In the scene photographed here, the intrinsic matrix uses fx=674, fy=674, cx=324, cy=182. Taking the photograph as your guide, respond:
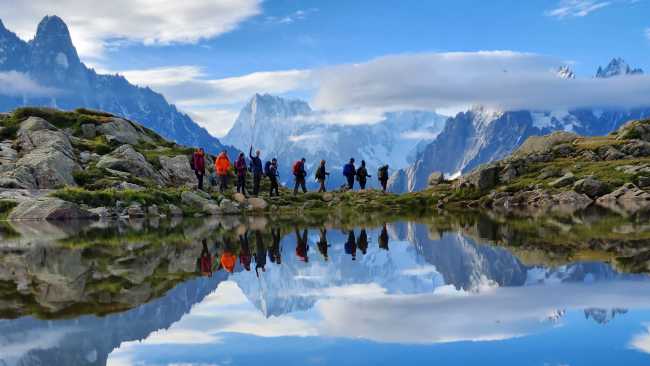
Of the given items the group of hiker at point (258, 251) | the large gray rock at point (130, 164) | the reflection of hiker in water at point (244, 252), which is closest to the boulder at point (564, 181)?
the large gray rock at point (130, 164)

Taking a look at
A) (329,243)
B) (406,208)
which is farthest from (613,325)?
(406,208)

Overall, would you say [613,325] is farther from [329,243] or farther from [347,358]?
[329,243]

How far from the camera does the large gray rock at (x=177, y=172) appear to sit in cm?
7625

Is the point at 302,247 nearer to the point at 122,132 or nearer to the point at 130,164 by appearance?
the point at 130,164

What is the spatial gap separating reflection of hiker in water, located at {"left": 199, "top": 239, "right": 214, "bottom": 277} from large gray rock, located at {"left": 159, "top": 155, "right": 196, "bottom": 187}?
160 ft

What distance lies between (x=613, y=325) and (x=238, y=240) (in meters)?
22.0

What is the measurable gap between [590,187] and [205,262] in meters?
65.0

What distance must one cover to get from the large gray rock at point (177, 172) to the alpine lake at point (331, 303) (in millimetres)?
47057

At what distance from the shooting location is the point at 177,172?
77500 mm

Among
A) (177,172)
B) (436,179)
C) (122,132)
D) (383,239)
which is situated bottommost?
(383,239)

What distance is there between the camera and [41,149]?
224ft

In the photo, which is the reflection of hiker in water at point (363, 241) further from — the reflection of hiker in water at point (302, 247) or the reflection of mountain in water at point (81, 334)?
the reflection of mountain in water at point (81, 334)

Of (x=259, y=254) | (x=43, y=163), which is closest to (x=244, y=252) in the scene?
(x=259, y=254)

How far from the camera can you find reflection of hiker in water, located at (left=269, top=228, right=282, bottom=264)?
24400 mm
